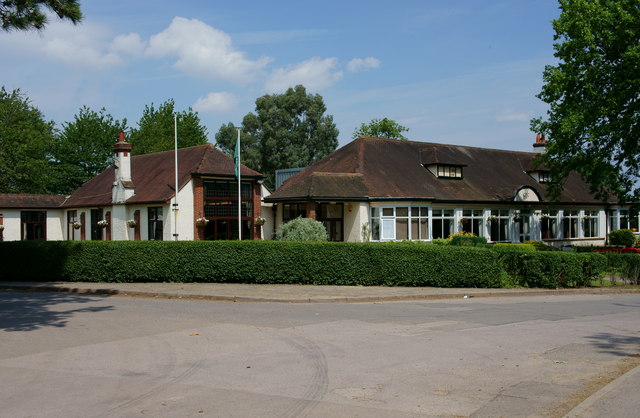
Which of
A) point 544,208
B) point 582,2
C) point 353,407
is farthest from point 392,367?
point 544,208

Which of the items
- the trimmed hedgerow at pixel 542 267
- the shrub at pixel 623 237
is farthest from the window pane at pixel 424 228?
the shrub at pixel 623 237

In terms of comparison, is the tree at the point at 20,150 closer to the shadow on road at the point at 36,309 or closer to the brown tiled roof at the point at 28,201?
the brown tiled roof at the point at 28,201

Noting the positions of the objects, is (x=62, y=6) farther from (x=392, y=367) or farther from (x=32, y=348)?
(x=392, y=367)

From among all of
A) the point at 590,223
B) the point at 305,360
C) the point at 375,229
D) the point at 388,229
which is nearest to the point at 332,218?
the point at 375,229

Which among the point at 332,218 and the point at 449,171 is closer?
the point at 332,218

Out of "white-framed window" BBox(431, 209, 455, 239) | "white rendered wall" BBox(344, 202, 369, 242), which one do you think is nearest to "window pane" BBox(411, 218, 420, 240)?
"white-framed window" BBox(431, 209, 455, 239)

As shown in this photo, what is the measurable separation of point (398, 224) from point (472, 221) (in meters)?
6.73

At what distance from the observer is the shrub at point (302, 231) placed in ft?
89.7

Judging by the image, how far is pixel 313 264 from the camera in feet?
66.2

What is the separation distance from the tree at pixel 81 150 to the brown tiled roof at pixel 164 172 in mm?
14051

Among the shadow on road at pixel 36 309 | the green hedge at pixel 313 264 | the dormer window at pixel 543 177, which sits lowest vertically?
the shadow on road at pixel 36 309

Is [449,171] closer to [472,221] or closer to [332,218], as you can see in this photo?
[472,221]

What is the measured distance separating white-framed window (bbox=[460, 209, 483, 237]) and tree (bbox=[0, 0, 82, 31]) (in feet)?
92.3

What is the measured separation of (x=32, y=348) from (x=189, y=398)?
4301 millimetres
